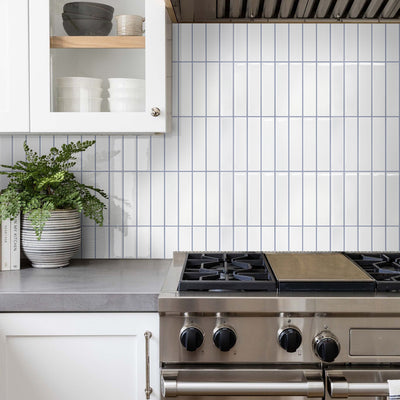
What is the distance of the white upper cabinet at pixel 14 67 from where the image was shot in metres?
1.72

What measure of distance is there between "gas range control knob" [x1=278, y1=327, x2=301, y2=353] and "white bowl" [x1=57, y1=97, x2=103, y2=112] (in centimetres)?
94

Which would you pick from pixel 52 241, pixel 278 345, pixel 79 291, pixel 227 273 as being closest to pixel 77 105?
pixel 52 241

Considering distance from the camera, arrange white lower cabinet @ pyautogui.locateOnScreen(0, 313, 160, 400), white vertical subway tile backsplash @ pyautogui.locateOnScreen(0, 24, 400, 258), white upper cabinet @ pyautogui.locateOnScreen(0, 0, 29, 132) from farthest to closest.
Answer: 1. white vertical subway tile backsplash @ pyautogui.locateOnScreen(0, 24, 400, 258)
2. white upper cabinet @ pyautogui.locateOnScreen(0, 0, 29, 132)
3. white lower cabinet @ pyautogui.locateOnScreen(0, 313, 160, 400)

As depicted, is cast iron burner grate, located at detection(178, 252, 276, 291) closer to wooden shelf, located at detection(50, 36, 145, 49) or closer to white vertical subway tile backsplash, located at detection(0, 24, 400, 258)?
white vertical subway tile backsplash, located at detection(0, 24, 400, 258)

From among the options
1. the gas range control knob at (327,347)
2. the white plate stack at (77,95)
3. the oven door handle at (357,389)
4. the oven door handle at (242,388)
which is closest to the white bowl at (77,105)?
the white plate stack at (77,95)

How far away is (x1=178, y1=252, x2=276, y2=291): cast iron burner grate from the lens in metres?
1.49

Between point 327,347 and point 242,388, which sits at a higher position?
point 327,347

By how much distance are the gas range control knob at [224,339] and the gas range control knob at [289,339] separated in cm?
13

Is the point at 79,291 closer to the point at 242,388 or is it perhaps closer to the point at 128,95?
the point at 242,388

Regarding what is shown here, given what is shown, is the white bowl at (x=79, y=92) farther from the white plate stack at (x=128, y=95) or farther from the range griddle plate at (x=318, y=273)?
the range griddle plate at (x=318, y=273)

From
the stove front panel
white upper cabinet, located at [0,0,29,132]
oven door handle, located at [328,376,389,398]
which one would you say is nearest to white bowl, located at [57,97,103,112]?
white upper cabinet, located at [0,0,29,132]

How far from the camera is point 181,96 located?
6.73 ft

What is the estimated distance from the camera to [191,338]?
1.38 metres

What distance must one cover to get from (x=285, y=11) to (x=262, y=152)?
53cm
